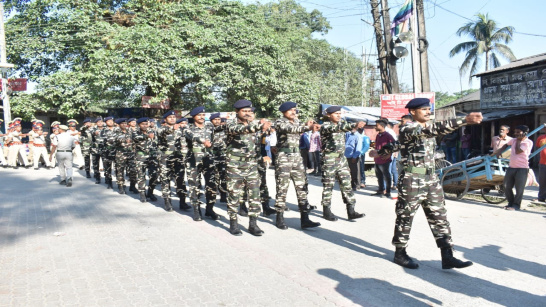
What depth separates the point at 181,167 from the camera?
26.3 ft

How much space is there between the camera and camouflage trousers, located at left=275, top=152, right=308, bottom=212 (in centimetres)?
659

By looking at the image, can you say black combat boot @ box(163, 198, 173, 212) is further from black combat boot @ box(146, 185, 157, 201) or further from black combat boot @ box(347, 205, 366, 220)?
black combat boot @ box(347, 205, 366, 220)

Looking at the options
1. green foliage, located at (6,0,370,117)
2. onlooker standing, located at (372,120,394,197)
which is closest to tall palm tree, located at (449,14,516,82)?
green foliage, located at (6,0,370,117)

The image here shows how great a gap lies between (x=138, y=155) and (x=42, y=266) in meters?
4.62

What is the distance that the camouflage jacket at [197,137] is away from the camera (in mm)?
7258

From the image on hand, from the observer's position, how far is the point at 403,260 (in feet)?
15.8

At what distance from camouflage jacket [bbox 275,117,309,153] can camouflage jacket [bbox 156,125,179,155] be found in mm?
2389

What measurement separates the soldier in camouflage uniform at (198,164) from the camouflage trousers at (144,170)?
183 cm

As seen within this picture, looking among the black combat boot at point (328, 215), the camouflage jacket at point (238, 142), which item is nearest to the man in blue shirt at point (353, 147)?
the black combat boot at point (328, 215)

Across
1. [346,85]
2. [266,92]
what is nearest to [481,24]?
[346,85]

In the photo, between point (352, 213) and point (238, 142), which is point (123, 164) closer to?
point (238, 142)

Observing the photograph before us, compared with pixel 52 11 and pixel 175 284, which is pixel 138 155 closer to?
pixel 175 284

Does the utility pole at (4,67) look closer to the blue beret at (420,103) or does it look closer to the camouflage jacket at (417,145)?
the camouflage jacket at (417,145)

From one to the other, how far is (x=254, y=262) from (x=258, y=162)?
2212 millimetres
